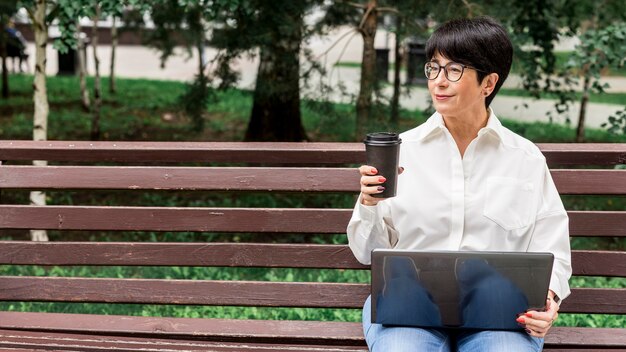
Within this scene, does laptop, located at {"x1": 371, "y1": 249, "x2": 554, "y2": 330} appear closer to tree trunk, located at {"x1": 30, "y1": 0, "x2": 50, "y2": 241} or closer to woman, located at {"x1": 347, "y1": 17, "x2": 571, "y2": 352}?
woman, located at {"x1": 347, "y1": 17, "x2": 571, "y2": 352}

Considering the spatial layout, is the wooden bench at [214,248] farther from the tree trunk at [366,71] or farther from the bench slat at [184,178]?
the tree trunk at [366,71]

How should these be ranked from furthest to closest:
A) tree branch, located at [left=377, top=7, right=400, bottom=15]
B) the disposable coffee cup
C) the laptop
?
tree branch, located at [left=377, top=7, right=400, bottom=15] → the laptop → the disposable coffee cup

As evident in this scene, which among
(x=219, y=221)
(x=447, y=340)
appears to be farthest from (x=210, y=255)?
(x=447, y=340)

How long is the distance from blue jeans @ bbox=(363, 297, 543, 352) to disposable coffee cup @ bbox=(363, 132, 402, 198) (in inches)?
18.1

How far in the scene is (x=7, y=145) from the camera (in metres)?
3.61

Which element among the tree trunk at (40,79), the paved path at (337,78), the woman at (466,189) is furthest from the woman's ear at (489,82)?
the tree trunk at (40,79)

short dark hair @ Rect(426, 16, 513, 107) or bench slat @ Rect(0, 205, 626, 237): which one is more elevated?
short dark hair @ Rect(426, 16, 513, 107)

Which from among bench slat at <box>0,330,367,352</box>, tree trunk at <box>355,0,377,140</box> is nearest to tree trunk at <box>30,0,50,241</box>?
tree trunk at <box>355,0,377,140</box>

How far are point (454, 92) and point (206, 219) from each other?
1156 millimetres

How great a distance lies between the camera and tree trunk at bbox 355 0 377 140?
6980mm

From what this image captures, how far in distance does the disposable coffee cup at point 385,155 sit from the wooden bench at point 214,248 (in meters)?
0.85

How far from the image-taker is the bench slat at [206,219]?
11.1 ft

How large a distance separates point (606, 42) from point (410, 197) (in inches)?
146

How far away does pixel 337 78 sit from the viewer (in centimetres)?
736
